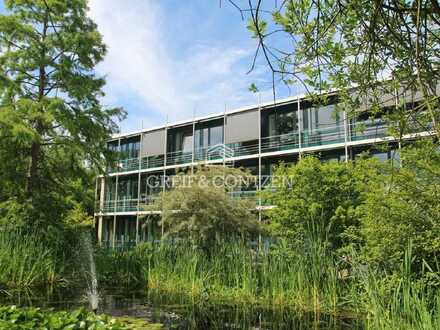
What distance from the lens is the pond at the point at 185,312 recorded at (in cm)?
666

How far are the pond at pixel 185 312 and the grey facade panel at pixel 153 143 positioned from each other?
18.9 m

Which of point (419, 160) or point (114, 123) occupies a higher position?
point (114, 123)

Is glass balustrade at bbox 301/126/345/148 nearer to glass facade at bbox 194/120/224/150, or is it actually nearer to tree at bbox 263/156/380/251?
glass facade at bbox 194/120/224/150

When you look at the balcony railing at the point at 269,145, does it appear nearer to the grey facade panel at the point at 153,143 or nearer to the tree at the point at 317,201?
the grey facade panel at the point at 153,143

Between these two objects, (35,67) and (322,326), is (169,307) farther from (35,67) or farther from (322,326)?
(35,67)

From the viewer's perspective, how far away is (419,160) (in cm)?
581

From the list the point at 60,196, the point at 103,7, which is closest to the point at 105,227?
the point at 60,196

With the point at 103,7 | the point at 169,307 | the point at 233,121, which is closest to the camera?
the point at 103,7

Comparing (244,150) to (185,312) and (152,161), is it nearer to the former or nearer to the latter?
(152,161)

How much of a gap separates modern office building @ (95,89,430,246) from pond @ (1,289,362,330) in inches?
196

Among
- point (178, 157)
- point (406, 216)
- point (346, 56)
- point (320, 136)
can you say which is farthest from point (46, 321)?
point (178, 157)

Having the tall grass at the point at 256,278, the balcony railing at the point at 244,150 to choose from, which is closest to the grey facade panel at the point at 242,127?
the balcony railing at the point at 244,150

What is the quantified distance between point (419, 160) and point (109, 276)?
8.59 meters

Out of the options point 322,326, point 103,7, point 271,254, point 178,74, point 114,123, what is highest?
point 114,123
